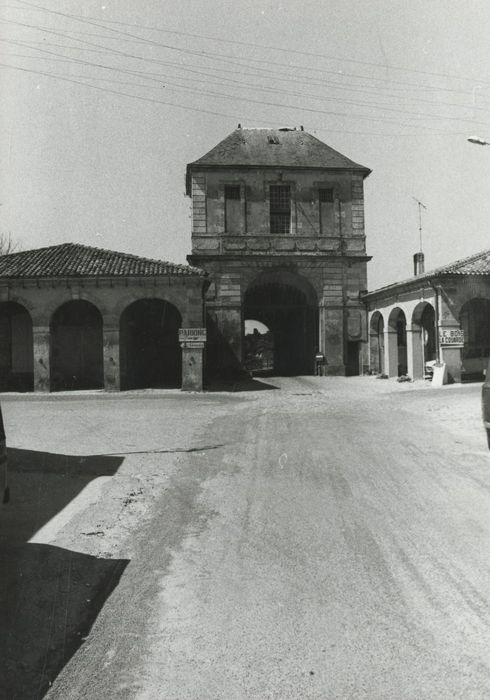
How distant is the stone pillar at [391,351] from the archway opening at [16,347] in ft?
52.6

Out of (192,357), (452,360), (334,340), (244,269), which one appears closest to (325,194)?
(244,269)

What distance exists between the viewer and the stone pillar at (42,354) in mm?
20469

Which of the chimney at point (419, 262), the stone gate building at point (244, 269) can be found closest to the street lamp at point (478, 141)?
the stone gate building at point (244, 269)

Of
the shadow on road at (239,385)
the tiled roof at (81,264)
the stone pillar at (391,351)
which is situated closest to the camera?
the tiled roof at (81,264)

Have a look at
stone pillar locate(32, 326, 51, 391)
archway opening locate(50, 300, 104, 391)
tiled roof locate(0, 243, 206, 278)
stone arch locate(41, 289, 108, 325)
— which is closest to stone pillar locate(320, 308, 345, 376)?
tiled roof locate(0, 243, 206, 278)

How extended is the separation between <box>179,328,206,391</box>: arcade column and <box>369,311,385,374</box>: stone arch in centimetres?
1138

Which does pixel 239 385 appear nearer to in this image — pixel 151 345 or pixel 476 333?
pixel 151 345

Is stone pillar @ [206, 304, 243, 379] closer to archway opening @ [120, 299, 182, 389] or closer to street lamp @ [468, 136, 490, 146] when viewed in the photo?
archway opening @ [120, 299, 182, 389]

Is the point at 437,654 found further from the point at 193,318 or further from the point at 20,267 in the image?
the point at 20,267

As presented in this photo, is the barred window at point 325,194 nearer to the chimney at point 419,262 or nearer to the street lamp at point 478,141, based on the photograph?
the chimney at point 419,262

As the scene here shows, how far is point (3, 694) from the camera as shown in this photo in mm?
2711

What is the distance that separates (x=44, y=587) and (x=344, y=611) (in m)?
2.11

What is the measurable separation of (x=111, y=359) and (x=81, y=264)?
13.2 ft

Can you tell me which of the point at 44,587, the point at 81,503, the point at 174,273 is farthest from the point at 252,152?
the point at 44,587
